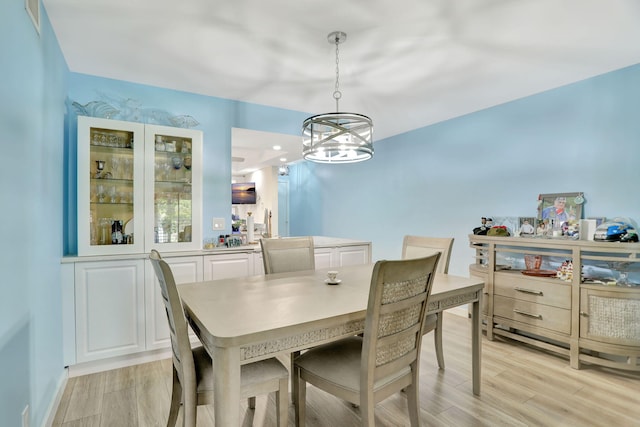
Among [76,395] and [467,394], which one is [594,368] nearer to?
[467,394]

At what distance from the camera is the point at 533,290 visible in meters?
2.83

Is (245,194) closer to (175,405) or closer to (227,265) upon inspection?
(227,265)

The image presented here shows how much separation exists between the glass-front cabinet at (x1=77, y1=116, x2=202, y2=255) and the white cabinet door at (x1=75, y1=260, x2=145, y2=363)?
18 centimetres

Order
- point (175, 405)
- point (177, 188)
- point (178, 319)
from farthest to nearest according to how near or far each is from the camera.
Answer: point (177, 188) → point (175, 405) → point (178, 319)

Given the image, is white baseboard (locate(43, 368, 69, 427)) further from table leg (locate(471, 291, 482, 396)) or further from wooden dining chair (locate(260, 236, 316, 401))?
table leg (locate(471, 291, 482, 396))

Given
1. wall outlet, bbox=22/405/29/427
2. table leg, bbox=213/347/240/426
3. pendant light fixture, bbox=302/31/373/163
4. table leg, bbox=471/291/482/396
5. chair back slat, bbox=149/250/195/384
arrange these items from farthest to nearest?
table leg, bbox=471/291/482/396
pendant light fixture, bbox=302/31/373/163
wall outlet, bbox=22/405/29/427
chair back slat, bbox=149/250/195/384
table leg, bbox=213/347/240/426

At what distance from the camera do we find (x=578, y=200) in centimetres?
286

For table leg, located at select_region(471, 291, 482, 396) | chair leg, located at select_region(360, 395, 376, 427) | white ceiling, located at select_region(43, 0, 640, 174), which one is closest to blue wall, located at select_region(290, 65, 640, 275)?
white ceiling, located at select_region(43, 0, 640, 174)

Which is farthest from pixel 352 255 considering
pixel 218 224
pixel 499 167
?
pixel 499 167

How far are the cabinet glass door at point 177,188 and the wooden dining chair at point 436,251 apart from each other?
1977 mm

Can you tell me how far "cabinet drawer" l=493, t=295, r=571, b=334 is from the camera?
2.66 m

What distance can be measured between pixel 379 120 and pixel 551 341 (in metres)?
3.04

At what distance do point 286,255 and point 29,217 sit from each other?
157cm

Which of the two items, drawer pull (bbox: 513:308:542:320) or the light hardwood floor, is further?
drawer pull (bbox: 513:308:542:320)
